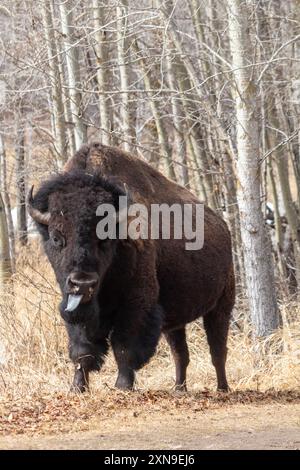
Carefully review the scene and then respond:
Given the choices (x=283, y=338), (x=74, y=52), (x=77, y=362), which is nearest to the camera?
(x=77, y=362)

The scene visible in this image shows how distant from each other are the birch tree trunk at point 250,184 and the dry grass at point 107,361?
0.41 metres

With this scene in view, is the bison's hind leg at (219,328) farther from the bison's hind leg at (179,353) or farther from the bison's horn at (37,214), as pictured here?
the bison's horn at (37,214)

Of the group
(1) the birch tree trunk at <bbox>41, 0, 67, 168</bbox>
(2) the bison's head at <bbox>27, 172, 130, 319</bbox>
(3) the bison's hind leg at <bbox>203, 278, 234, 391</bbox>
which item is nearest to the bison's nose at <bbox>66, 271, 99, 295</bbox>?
(2) the bison's head at <bbox>27, 172, 130, 319</bbox>

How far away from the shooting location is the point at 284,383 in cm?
1078

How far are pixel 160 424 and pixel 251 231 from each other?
447cm

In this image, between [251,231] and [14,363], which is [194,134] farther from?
[14,363]

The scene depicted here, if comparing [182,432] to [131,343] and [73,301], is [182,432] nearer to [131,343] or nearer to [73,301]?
[73,301]

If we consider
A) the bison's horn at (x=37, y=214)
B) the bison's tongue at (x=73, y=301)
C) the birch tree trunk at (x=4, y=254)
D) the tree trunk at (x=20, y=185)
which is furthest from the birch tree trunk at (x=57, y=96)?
the bison's tongue at (x=73, y=301)

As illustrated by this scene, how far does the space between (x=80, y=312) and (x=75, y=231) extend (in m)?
0.73

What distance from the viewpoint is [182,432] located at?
7.40 meters

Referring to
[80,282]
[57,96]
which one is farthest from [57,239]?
[57,96]

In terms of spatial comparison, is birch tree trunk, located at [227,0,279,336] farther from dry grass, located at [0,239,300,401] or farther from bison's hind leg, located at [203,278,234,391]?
bison's hind leg, located at [203,278,234,391]

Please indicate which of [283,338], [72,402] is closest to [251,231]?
[283,338]
